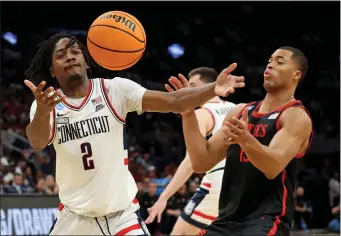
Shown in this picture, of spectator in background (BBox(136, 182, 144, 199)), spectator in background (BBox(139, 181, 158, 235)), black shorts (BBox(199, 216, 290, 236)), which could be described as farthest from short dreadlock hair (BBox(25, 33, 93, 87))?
spectator in background (BBox(136, 182, 144, 199))

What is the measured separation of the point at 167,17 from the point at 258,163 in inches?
→ 742

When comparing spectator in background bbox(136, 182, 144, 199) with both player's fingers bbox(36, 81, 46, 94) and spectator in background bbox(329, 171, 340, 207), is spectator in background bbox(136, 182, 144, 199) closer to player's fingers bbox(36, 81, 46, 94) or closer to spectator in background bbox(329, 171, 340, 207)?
spectator in background bbox(329, 171, 340, 207)

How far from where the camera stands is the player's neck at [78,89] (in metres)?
4.91

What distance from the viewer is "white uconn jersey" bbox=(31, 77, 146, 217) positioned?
15.3 feet

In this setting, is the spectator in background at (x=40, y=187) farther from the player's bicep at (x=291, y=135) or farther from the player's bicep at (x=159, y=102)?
the player's bicep at (x=291, y=135)

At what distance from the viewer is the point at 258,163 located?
441cm

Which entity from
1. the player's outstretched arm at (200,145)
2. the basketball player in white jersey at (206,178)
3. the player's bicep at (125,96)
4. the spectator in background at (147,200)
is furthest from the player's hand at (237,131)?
the spectator in background at (147,200)

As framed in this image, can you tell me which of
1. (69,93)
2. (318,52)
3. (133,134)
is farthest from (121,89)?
(318,52)

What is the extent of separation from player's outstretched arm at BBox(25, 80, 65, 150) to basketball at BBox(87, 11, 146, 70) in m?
0.69

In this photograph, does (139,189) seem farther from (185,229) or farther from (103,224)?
(103,224)

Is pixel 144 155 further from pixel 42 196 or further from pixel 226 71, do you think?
pixel 226 71

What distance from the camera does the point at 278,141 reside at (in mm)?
4551

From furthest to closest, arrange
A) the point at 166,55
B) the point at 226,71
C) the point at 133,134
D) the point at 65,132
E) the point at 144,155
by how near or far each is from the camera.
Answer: the point at 166,55
the point at 133,134
the point at 144,155
the point at 65,132
the point at 226,71

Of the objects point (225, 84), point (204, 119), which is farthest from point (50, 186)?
point (225, 84)
